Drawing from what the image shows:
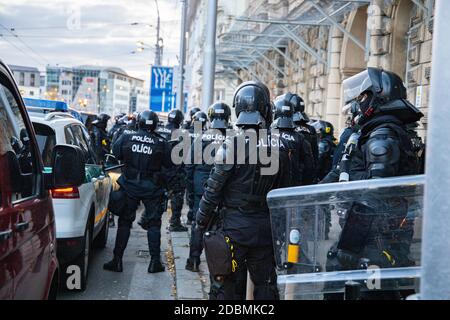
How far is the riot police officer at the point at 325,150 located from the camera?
9.29 metres

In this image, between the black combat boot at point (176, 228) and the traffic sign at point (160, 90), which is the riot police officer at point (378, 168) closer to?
the black combat boot at point (176, 228)

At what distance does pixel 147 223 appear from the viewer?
22.8 ft

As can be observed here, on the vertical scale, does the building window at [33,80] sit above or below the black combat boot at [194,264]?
above

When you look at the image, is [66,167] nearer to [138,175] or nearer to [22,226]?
[22,226]

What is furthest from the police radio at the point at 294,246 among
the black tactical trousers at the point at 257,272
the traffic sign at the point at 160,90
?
the traffic sign at the point at 160,90

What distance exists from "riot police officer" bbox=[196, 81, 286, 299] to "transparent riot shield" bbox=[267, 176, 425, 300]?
1.32 metres

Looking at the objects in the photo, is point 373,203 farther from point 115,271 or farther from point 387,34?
point 387,34

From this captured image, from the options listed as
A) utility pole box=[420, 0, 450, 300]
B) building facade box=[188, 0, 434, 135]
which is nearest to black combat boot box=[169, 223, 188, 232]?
building facade box=[188, 0, 434, 135]

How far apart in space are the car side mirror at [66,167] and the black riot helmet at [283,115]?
13.1 feet

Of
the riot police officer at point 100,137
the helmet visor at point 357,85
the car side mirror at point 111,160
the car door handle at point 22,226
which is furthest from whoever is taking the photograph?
the riot police officer at point 100,137

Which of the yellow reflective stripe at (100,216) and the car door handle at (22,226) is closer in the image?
the car door handle at (22,226)

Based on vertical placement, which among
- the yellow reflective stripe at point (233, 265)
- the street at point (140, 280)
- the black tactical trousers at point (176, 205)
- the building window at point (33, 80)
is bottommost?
the street at point (140, 280)

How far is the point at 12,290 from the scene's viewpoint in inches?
95.0
